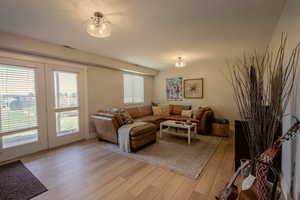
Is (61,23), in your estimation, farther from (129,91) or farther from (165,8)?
(129,91)

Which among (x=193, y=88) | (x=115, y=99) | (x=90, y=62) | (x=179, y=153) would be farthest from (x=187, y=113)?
(x=90, y=62)

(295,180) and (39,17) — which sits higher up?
(39,17)

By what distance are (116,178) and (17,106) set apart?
2.44 metres

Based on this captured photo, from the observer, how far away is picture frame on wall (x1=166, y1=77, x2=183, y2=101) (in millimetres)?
5570

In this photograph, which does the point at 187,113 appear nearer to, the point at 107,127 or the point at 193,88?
the point at 193,88

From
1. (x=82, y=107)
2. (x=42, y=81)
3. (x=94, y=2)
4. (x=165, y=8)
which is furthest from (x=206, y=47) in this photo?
(x=42, y=81)

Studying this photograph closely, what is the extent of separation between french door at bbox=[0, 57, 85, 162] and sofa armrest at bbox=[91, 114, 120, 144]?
1.92 ft

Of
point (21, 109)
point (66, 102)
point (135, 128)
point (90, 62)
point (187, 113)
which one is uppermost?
point (90, 62)

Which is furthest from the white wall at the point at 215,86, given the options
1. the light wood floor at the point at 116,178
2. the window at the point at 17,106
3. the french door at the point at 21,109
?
the window at the point at 17,106

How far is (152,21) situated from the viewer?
2033mm

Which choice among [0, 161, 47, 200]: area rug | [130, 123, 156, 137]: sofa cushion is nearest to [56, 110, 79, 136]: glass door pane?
[0, 161, 47, 200]: area rug

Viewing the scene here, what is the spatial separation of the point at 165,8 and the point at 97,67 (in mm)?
2888

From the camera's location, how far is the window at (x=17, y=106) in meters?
2.48

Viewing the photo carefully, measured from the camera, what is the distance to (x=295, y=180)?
123cm
